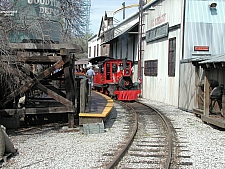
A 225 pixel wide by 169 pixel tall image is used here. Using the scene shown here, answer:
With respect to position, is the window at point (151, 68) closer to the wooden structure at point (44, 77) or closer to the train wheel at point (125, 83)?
the train wheel at point (125, 83)

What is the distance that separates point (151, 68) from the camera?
2119 cm

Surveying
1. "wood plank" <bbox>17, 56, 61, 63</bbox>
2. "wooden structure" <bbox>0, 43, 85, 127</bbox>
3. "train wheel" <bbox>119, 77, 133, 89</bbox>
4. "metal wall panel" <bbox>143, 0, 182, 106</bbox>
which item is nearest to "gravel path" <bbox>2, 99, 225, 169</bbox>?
"wooden structure" <bbox>0, 43, 85, 127</bbox>

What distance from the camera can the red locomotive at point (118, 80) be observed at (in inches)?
749

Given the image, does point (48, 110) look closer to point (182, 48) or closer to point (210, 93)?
point (210, 93)

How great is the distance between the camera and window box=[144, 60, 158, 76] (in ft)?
66.9

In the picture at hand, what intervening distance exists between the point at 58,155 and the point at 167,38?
1313 cm

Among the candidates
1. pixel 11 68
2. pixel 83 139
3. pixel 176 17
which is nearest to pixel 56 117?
pixel 83 139

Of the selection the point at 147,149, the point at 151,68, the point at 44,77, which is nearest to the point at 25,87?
the point at 44,77

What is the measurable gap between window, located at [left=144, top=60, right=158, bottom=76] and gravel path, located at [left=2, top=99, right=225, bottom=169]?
9.87m

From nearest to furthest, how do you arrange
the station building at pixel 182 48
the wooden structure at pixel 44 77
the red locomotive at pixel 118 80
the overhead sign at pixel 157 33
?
the wooden structure at pixel 44 77 < the station building at pixel 182 48 < the overhead sign at pixel 157 33 < the red locomotive at pixel 118 80

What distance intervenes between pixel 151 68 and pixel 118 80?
2.64 m

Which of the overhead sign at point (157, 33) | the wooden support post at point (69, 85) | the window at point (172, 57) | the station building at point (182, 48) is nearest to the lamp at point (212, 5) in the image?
the station building at point (182, 48)

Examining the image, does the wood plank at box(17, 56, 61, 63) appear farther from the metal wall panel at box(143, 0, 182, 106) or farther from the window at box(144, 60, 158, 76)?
the window at box(144, 60, 158, 76)

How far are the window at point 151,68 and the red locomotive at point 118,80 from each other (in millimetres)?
1417
